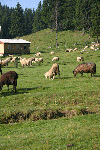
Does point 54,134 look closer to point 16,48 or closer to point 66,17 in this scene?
point 16,48

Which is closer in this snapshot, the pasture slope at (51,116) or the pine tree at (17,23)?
the pasture slope at (51,116)

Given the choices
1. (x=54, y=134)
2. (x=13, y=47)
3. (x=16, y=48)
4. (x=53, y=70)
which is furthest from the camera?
(x=16, y=48)

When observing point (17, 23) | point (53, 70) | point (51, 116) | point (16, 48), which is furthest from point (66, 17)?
point (51, 116)

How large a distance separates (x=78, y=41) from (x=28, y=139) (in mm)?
67646

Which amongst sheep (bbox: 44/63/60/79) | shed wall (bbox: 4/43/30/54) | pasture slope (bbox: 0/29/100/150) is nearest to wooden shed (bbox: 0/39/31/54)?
shed wall (bbox: 4/43/30/54)

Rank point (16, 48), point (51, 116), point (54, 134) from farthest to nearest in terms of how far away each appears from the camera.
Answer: point (16, 48) < point (51, 116) < point (54, 134)

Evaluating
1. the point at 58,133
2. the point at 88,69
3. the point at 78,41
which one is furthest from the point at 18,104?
the point at 78,41

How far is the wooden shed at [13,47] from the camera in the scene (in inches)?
2355

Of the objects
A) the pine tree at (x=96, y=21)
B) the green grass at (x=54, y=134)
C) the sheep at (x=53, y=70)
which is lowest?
the green grass at (x=54, y=134)

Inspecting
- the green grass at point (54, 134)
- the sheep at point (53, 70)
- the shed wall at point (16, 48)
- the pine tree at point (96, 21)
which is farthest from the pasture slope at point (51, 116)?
the pine tree at point (96, 21)

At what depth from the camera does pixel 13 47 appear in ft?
200

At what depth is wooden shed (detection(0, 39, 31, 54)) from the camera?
2355 inches

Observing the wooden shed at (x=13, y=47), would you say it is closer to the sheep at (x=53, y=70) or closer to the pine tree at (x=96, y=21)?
the pine tree at (x=96, y=21)

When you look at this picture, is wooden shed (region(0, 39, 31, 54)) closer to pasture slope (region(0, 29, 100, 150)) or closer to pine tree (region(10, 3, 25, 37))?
pasture slope (region(0, 29, 100, 150))
